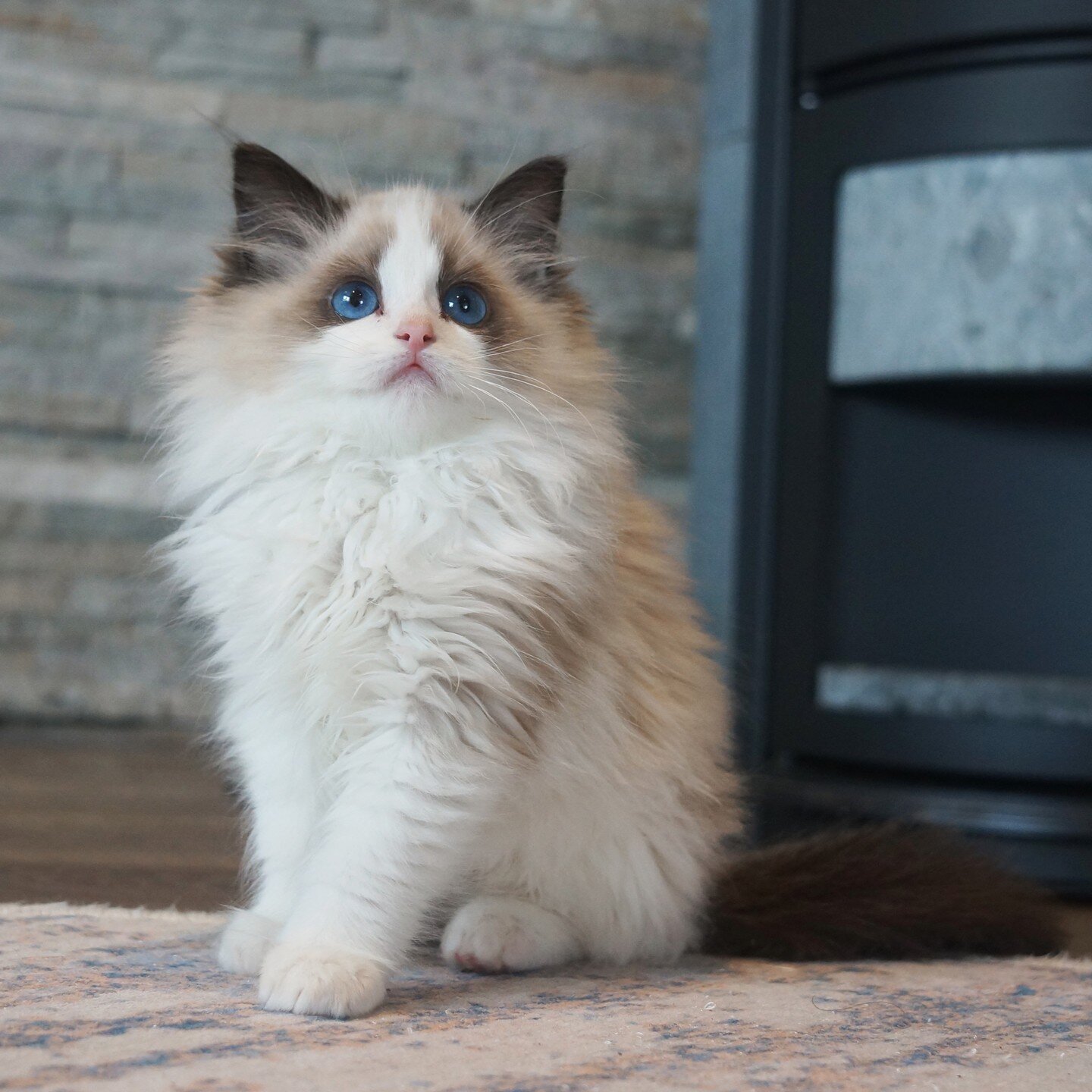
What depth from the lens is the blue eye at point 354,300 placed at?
1.23m

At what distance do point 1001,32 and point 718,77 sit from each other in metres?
0.72

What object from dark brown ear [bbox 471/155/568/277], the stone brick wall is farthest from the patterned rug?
the stone brick wall

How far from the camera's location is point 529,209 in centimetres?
139

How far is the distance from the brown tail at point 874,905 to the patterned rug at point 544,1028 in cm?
3

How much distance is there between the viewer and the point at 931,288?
201 cm

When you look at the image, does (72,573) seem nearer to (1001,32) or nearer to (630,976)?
(630,976)

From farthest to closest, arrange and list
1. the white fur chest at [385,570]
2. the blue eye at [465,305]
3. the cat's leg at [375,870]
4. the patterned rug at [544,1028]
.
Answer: the blue eye at [465,305], the white fur chest at [385,570], the cat's leg at [375,870], the patterned rug at [544,1028]

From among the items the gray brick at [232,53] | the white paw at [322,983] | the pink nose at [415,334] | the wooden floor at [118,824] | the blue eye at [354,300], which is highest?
the gray brick at [232,53]

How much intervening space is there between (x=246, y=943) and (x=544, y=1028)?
0.32m

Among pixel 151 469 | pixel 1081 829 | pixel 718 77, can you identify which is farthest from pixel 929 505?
pixel 151 469

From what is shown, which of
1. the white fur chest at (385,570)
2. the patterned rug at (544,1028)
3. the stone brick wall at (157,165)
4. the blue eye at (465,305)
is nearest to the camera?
the patterned rug at (544,1028)

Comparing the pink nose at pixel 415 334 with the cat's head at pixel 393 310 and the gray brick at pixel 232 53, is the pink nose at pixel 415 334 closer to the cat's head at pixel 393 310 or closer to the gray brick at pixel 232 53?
the cat's head at pixel 393 310

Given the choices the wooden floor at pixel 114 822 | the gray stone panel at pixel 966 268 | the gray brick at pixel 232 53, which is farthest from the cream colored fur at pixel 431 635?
the gray brick at pixel 232 53

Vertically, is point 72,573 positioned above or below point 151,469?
below
